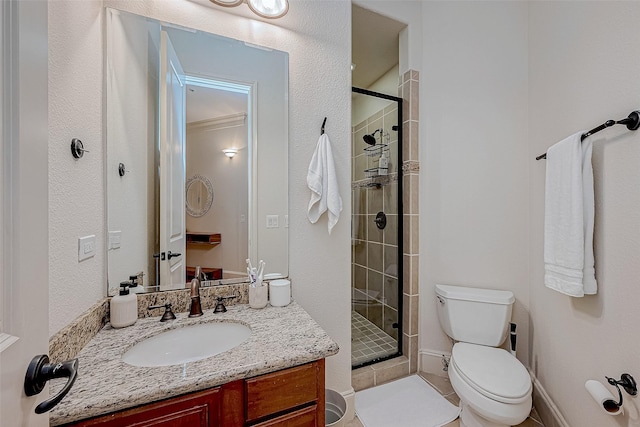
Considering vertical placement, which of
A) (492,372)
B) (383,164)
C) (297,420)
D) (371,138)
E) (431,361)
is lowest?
(431,361)

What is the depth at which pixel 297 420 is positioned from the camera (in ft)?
2.99

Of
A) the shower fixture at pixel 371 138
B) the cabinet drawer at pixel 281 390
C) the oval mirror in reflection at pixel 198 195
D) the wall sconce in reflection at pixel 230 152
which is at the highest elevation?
the shower fixture at pixel 371 138

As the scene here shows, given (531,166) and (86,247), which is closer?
(86,247)

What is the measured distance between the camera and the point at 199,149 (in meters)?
1.37

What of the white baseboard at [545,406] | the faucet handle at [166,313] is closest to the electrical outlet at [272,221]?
the faucet handle at [166,313]

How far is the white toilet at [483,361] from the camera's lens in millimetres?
1269

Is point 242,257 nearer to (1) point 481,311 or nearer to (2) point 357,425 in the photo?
(2) point 357,425

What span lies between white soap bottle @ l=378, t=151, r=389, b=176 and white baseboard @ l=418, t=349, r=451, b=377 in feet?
4.85

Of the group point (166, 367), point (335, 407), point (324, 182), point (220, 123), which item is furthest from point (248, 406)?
point (220, 123)

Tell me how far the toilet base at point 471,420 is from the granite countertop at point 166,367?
1.12 meters

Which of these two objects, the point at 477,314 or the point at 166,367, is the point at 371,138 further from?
the point at 166,367

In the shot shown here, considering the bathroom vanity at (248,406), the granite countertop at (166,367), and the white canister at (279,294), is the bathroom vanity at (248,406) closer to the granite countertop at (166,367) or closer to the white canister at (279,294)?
the granite countertop at (166,367)

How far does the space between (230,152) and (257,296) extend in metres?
0.77

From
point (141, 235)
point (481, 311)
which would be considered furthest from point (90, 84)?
point (481, 311)
